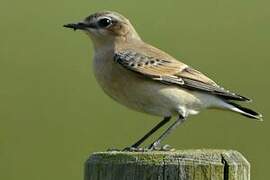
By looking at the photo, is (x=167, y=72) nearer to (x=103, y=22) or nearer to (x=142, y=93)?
(x=142, y=93)

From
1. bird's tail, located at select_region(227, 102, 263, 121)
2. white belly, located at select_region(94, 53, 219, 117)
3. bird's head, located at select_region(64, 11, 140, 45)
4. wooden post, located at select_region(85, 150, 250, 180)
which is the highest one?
bird's head, located at select_region(64, 11, 140, 45)

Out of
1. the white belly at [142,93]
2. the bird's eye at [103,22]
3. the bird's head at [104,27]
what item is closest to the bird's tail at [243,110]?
the white belly at [142,93]

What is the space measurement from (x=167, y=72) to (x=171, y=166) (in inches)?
117

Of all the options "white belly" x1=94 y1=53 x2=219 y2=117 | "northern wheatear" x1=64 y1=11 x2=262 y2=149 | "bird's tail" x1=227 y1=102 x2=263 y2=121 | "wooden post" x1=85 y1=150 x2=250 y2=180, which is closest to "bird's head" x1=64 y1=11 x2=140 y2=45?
"northern wheatear" x1=64 y1=11 x2=262 y2=149

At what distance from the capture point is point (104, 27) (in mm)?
8812

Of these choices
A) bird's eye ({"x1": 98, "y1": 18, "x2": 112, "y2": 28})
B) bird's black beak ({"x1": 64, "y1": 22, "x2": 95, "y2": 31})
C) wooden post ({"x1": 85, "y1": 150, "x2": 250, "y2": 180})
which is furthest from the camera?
bird's eye ({"x1": 98, "y1": 18, "x2": 112, "y2": 28})

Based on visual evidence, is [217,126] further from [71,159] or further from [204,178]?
[204,178]

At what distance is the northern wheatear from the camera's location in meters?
8.05

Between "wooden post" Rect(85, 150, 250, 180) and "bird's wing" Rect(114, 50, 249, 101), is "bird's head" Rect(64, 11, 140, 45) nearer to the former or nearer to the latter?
"bird's wing" Rect(114, 50, 249, 101)

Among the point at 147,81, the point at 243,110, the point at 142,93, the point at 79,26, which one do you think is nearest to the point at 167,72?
the point at 147,81

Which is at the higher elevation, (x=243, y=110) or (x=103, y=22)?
(x=103, y=22)

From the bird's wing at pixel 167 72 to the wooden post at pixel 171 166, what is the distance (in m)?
2.63

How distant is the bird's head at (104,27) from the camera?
28.5ft

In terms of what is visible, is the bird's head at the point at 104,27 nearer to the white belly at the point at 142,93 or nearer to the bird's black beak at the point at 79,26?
the bird's black beak at the point at 79,26
